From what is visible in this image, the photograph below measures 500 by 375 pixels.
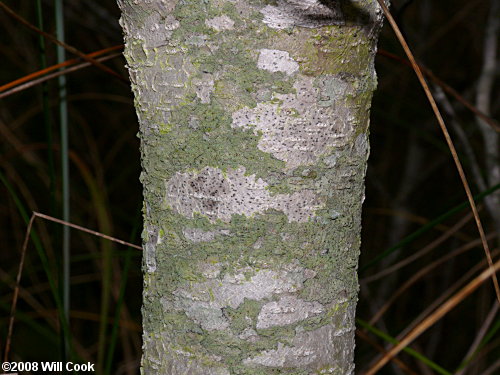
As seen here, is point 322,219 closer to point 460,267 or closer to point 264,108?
point 264,108

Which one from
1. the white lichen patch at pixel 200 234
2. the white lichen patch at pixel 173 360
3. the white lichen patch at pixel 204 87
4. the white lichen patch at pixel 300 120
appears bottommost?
the white lichen patch at pixel 173 360

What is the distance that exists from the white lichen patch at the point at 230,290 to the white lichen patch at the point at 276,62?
6.0 inches

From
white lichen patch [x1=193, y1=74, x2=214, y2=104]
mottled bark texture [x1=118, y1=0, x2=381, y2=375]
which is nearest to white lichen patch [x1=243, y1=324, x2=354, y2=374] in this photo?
mottled bark texture [x1=118, y1=0, x2=381, y2=375]

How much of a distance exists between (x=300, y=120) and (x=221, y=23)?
91 millimetres

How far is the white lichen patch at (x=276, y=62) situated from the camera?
40 centimetres

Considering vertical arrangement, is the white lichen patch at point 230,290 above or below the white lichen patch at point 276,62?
below

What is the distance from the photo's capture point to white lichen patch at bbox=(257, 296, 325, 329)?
435 mm

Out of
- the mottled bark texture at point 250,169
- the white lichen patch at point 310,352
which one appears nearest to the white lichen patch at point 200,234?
the mottled bark texture at point 250,169

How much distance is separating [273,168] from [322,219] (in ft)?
0.20

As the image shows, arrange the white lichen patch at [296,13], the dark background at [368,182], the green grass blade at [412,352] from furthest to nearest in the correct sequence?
the dark background at [368,182] < the green grass blade at [412,352] < the white lichen patch at [296,13]

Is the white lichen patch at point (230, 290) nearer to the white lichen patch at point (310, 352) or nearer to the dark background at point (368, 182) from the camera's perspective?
the white lichen patch at point (310, 352)

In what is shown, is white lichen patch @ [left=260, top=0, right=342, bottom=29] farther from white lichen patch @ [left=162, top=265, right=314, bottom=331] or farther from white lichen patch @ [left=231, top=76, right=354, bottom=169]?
white lichen patch @ [left=162, top=265, right=314, bottom=331]

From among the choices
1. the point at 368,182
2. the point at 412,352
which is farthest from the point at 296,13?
the point at 368,182

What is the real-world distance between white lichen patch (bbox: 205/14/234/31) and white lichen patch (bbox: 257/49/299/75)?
3 cm
